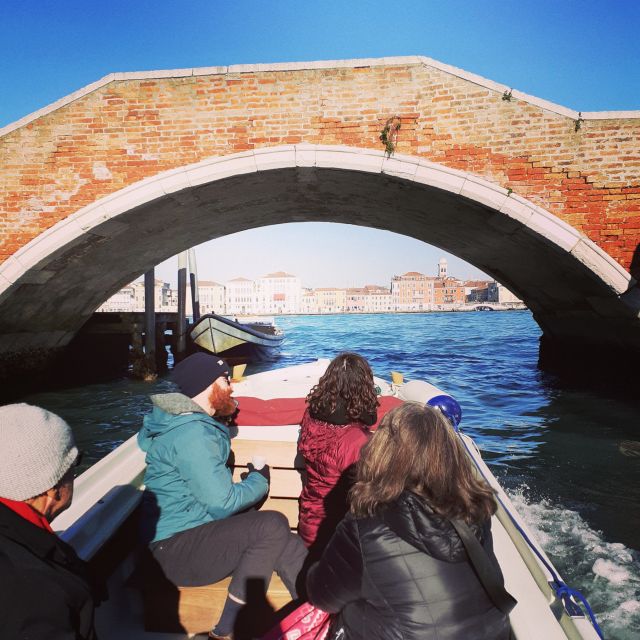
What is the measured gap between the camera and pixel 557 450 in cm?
609

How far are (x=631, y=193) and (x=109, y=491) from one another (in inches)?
285

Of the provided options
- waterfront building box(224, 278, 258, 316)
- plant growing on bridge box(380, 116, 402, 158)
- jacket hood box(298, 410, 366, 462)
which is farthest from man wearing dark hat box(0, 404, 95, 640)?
waterfront building box(224, 278, 258, 316)

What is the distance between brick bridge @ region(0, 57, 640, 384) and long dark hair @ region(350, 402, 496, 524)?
5665mm

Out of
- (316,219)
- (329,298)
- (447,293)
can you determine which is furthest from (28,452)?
(329,298)

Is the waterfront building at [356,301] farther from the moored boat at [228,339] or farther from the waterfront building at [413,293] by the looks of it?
the moored boat at [228,339]

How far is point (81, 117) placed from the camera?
6.55 metres

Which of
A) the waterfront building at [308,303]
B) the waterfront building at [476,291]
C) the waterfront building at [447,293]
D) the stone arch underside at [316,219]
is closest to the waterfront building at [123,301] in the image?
the waterfront building at [308,303]

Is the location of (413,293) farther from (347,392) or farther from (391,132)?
(347,392)

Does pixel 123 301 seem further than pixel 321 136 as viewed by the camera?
Yes

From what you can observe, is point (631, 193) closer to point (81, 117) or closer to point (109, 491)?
point (109, 491)

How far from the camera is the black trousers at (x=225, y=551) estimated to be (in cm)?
Result: 190

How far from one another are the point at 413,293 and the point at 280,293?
32781 mm

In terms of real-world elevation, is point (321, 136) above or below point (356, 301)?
above

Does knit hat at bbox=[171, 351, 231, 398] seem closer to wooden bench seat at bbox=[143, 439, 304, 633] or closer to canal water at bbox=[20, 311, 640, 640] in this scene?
wooden bench seat at bbox=[143, 439, 304, 633]
